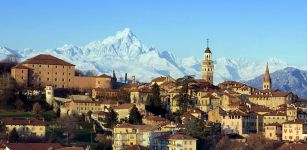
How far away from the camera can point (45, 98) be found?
216 feet

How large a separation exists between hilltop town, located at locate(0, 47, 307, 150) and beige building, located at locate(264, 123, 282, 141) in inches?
3.0

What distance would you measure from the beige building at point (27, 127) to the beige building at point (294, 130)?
1776 centimetres

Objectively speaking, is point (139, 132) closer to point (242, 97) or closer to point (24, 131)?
point (24, 131)

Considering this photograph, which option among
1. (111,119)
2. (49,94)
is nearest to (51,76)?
(49,94)

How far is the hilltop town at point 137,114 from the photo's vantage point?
54.0m

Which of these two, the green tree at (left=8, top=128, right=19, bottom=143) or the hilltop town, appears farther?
the hilltop town

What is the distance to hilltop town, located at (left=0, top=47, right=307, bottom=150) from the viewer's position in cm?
5400

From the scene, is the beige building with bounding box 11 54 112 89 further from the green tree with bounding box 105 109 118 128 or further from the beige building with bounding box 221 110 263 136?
the beige building with bounding box 221 110 263 136

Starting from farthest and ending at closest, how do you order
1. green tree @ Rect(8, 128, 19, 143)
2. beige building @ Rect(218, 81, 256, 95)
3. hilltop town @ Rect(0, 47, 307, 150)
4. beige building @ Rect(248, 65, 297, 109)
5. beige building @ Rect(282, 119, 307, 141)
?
1. beige building @ Rect(218, 81, 256, 95)
2. beige building @ Rect(248, 65, 297, 109)
3. beige building @ Rect(282, 119, 307, 141)
4. hilltop town @ Rect(0, 47, 307, 150)
5. green tree @ Rect(8, 128, 19, 143)

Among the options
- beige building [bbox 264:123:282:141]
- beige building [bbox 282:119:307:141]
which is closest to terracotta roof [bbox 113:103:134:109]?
beige building [bbox 264:123:282:141]

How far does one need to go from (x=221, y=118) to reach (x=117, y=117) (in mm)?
8227

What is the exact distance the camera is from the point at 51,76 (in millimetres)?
72938

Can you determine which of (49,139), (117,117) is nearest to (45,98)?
(117,117)

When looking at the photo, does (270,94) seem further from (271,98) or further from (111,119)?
(111,119)
